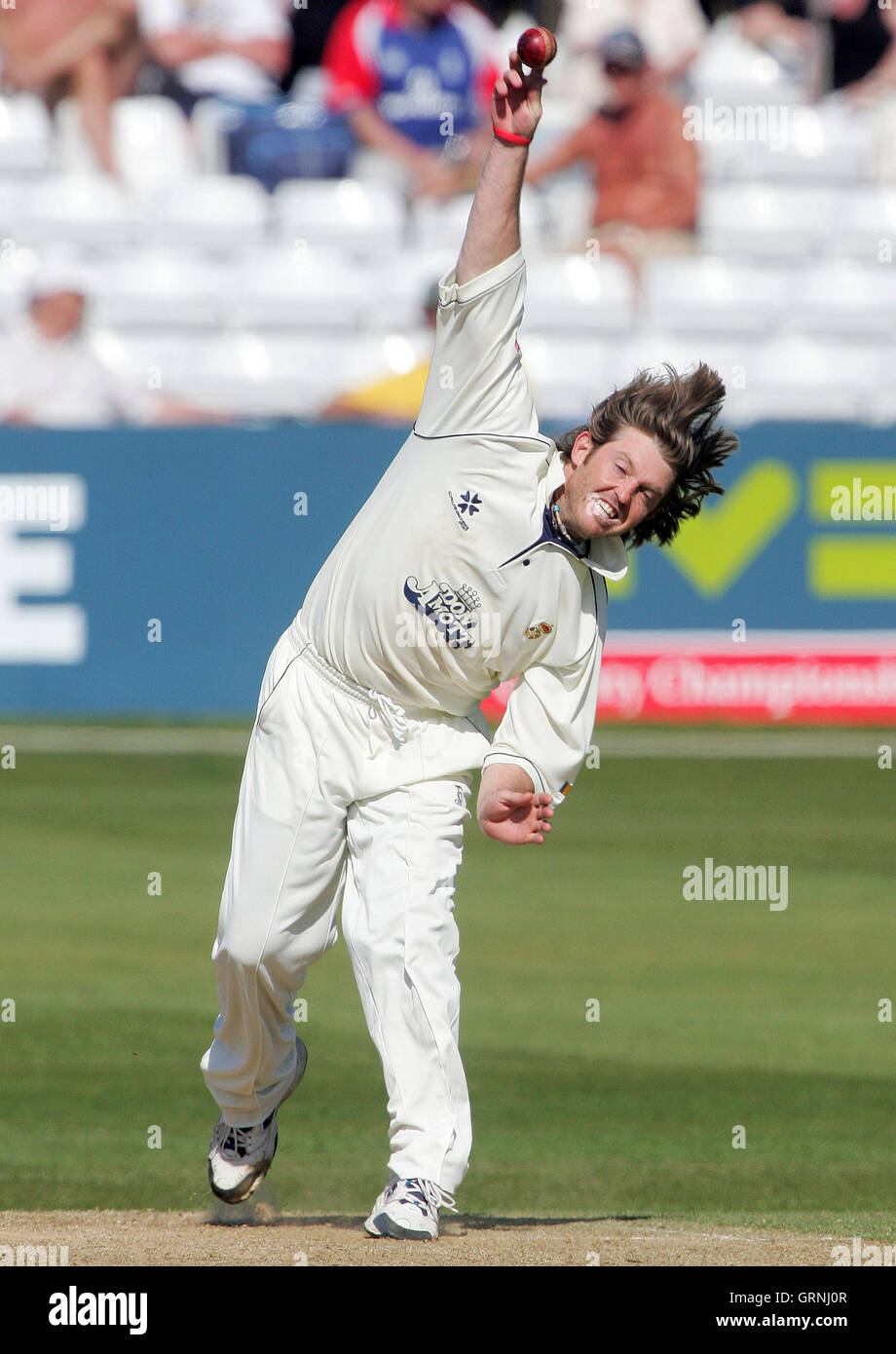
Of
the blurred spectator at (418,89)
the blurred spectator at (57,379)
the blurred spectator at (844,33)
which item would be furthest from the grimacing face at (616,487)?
the blurred spectator at (844,33)

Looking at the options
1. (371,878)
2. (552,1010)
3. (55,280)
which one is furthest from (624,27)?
(371,878)

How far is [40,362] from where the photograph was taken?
1452 cm

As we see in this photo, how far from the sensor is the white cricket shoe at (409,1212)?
468cm

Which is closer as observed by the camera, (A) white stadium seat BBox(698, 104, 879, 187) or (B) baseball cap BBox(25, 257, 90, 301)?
(B) baseball cap BBox(25, 257, 90, 301)

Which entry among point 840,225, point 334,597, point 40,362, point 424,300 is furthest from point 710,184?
point 334,597

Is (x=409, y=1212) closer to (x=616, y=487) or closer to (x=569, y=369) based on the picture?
(x=616, y=487)

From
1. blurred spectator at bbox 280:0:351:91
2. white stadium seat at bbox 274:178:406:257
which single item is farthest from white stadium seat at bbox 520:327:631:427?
blurred spectator at bbox 280:0:351:91

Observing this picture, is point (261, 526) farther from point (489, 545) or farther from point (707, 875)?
point (489, 545)

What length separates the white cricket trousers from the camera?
4832 millimetres

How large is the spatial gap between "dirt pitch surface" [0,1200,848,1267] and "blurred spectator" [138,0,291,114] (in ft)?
44.5

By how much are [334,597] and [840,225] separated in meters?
13.6

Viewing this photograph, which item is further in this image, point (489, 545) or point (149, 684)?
point (149, 684)
